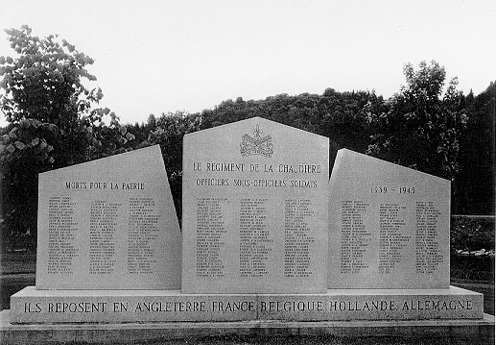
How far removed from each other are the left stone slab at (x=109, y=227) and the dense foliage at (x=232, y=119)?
462cm

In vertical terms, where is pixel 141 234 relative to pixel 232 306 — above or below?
above

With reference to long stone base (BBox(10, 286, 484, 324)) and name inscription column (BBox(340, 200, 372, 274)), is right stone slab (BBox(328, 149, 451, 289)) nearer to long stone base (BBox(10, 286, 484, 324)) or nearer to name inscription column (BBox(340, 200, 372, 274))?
name inscription column (BBox(340, 200, 372, 274))

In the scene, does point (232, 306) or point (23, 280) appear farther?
point (23, 280)

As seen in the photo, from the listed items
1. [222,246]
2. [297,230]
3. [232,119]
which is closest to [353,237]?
[297,230]

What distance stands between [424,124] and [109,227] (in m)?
17.8

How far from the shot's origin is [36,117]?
16562mm

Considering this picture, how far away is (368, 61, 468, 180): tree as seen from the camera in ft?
81.5

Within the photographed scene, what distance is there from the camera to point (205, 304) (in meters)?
10.6

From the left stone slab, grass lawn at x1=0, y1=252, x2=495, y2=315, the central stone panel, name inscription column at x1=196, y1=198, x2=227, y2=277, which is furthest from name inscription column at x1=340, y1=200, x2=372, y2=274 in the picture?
grass lawn at x1=0, y1=252, x2=495, y2=315

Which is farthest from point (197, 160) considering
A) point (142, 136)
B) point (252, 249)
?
point (142, 136)

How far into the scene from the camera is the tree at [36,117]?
15.6 m

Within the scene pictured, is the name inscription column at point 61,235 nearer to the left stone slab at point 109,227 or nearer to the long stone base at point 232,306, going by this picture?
the left stone slab at point 109,227

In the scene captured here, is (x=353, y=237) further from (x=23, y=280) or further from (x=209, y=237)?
(x=23, y=280)

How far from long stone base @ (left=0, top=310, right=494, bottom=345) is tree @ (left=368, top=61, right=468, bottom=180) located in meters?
14.2
